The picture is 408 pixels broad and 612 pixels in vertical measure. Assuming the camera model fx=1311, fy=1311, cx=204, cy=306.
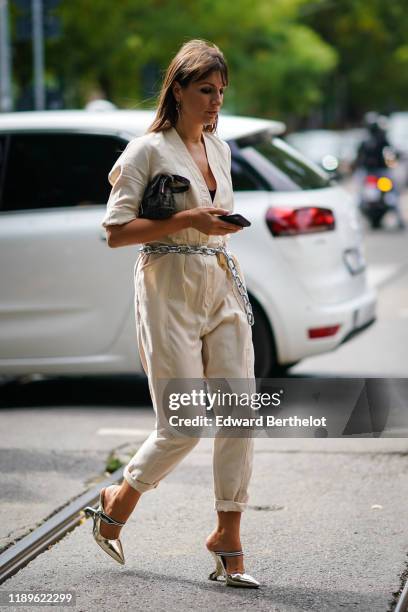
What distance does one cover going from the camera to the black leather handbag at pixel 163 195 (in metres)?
4.27

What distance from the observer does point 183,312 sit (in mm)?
4375

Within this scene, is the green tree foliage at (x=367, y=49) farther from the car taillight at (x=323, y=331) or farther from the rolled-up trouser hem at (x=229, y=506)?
the rolled-up trouser hem at (x=229, y=506)

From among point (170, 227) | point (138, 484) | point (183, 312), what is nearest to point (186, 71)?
point (170, 227)

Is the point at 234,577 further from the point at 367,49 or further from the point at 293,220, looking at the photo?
the point at 367,49

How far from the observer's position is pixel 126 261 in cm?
752

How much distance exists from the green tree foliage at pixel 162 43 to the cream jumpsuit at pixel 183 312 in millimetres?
14955

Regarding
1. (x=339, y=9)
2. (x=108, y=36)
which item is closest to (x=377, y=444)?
(x=108, y=36)

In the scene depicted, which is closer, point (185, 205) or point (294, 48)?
point (185, 205)

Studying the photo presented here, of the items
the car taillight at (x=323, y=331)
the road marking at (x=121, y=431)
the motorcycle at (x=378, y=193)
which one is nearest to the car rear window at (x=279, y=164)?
the car taillight at (x=323, y=331)

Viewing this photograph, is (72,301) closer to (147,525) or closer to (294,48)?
(147,525)

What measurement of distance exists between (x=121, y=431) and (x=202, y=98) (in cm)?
323

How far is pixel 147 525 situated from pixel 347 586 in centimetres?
111

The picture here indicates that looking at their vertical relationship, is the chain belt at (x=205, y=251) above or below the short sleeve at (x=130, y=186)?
below


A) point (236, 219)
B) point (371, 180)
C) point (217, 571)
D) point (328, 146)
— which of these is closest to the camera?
point (236, 219)
